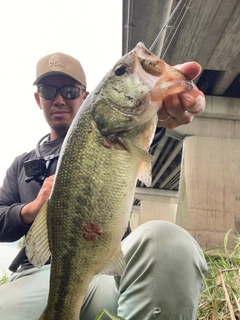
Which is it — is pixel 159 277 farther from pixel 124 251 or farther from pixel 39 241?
pixel 39 241

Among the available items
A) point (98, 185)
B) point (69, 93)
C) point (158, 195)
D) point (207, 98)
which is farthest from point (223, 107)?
point (158, 195)

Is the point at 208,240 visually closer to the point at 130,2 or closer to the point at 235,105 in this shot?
the point at 235,105

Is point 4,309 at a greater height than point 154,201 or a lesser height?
lesser

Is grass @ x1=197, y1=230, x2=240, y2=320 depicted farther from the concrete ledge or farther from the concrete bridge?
the concrete ledge

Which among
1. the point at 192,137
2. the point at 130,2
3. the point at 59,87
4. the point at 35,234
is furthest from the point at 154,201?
the point at 35,234

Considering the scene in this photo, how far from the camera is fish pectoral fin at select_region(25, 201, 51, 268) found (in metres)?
1.69

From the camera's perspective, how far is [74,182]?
162 centimetres

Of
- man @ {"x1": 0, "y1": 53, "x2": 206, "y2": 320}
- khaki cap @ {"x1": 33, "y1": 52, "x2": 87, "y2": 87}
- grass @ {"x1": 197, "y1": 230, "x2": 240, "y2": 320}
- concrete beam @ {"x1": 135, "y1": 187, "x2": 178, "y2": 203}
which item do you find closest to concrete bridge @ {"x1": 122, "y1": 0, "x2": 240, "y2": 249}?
khaki cap @ {"x1": 33, "y1": 52, "x2": 87, "y2": 87}

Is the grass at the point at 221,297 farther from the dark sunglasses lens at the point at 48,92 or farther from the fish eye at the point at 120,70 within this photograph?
the dark sunglasses lens at the point at 48,92

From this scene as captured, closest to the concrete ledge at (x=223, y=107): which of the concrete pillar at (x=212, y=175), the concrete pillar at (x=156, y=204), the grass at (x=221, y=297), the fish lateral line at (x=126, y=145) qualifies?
the concrete pillar at (x=212, y=175)

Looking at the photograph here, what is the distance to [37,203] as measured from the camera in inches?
89.3

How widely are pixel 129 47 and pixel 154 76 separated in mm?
6108

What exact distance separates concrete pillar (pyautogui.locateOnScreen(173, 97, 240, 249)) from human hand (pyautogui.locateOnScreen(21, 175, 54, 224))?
261 inches

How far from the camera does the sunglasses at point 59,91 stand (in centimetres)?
326
